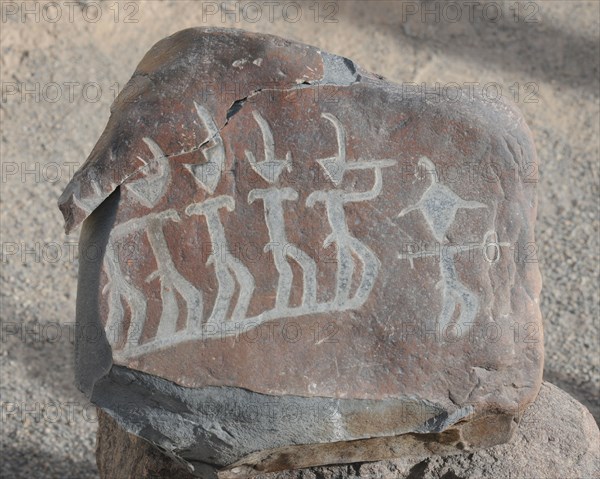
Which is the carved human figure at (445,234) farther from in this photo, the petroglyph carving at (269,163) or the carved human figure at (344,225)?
the petroglyph carving at (269,163)

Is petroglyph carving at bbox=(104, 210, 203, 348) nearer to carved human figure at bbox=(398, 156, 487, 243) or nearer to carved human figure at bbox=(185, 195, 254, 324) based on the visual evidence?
carved human figure at bbox=(185, 195, 254, 324)

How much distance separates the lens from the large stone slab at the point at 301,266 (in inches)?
74.0

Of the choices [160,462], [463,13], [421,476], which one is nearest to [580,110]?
[463,13]

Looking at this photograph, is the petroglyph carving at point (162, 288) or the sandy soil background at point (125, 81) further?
the sandy soil background at point (125, 81)

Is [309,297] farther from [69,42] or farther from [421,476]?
[69,42]

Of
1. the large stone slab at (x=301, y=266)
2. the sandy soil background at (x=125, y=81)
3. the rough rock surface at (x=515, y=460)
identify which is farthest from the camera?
the sandy soil background at (x=125, y=81)

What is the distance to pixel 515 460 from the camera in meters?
2.10

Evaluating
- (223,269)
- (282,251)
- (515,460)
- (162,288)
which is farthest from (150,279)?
(515,460)

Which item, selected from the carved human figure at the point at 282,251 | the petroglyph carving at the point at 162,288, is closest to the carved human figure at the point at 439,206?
the carved human figure at the point at 282,251

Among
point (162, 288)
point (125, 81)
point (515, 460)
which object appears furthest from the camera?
point (125, 81)

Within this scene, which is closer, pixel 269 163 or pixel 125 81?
pixel 269 163

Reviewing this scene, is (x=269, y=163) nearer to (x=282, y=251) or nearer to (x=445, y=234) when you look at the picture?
(x=282, y=251)

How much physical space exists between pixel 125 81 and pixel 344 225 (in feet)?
7.91

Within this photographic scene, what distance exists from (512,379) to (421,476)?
0.36 metres
